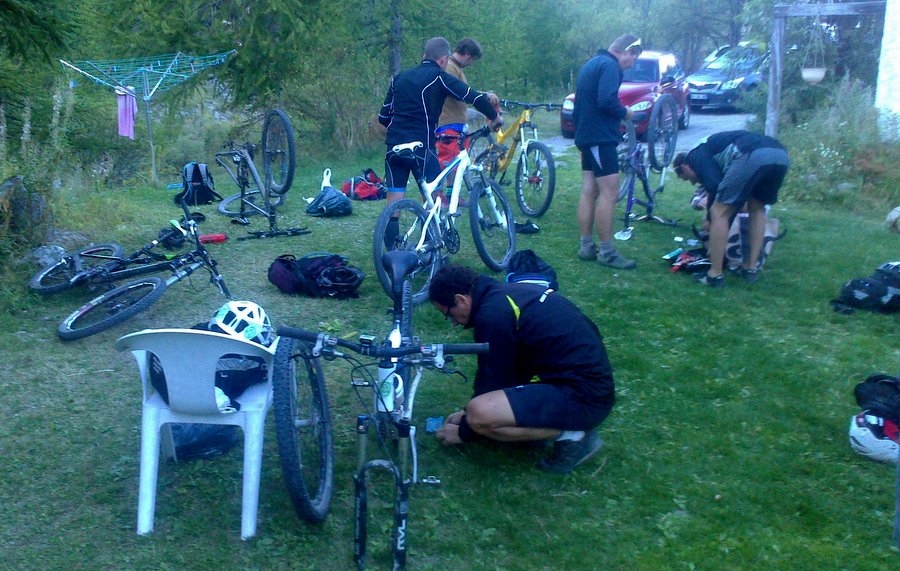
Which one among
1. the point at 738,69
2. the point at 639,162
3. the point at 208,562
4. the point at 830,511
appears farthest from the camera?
the point at 738,69

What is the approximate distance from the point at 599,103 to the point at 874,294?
2.61m

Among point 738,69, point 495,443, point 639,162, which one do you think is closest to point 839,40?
point 738,69

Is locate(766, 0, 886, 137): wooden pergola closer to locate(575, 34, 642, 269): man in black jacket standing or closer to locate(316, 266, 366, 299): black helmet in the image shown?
locate(575, 34, 642, 269): man in black jacket standing

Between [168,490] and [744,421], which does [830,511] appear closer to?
[744,421]

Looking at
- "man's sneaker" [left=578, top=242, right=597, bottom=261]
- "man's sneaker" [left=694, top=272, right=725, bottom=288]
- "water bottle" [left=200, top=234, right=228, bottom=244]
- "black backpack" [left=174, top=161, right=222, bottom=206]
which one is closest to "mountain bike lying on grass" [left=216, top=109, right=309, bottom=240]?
"water bottle" [left=200, top=234, right=228, bottom=244]

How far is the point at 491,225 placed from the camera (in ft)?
22.4

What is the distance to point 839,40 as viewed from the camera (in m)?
13.7

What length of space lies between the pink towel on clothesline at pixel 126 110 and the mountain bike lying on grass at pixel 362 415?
31.4 ft

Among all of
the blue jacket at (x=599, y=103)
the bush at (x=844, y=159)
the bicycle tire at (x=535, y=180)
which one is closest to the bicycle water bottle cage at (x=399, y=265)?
the blue jacket at (x=599, y=103)

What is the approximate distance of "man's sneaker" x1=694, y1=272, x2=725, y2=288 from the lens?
662 cm

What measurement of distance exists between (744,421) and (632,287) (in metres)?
2.28

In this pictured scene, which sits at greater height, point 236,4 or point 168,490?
point 236,4

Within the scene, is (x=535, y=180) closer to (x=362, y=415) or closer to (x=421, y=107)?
(x=421, y=107)

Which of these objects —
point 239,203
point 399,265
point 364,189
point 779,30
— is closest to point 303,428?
point 399,265
